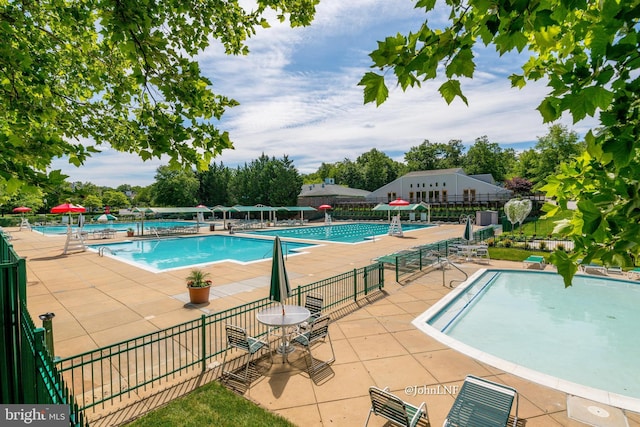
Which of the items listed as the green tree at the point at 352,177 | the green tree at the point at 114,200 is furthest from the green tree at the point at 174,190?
the green tree at the point at 352,177

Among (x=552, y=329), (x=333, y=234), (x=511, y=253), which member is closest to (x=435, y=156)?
(x=333, y=234)

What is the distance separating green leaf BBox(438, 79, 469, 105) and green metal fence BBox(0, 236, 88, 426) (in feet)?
10.2

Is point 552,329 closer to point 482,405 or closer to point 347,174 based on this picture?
point 482,405

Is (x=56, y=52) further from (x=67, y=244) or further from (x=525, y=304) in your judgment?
(x=67, y=244)

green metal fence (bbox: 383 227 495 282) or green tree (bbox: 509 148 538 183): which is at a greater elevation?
green tree (bbox: 509 148 538 183)

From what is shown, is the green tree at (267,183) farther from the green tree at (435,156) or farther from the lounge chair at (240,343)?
the lounge chair at (240,343)

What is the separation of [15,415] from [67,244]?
75.5ft

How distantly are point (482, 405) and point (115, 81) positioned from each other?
8.50 meters

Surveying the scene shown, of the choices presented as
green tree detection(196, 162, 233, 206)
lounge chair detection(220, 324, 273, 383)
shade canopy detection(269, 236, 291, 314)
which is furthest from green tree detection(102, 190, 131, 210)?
lounge chair detection(220, 324, 273, 383)

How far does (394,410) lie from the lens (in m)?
4.52

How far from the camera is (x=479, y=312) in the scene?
1095cm

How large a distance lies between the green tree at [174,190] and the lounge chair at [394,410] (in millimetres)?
64165

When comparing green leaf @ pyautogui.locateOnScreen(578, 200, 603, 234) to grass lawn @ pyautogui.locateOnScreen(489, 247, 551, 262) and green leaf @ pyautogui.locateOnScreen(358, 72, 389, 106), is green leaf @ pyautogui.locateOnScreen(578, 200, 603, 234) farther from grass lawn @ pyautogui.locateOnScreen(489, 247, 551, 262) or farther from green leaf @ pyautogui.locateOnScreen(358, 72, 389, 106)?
grass lawn @ pyautogui.locateOnScreen(489, 247, 551, 262)

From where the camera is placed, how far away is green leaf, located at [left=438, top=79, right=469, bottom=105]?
2.01 m
